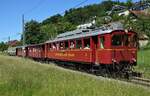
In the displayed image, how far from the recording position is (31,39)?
3952 inches

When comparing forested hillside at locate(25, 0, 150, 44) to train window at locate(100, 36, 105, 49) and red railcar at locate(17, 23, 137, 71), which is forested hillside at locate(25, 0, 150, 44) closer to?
red railcar at locate(17, 23, 137, 71)

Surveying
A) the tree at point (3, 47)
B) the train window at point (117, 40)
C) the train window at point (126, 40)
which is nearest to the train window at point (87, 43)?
the train window at point (117, 40)

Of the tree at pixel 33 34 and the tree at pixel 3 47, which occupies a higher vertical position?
the tree at pixel 33 34

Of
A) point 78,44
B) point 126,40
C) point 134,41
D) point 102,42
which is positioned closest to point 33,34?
point 78,44

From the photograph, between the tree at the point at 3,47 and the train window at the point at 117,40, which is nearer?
the train window at the point at 117,40

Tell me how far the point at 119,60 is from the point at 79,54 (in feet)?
19.0

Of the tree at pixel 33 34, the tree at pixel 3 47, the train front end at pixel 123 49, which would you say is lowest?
the train front end at pixel 123 49

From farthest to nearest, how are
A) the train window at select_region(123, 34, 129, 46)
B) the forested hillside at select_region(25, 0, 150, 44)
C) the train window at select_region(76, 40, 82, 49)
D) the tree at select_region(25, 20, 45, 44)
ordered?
the tree at select_region(25, 20, 45, 44) → the forested hillside at select_region(25, 0, 150, 44) → the train window at select_region(76, 40, 82, 49) → the train window at select_region(123, 34, 129, 46)

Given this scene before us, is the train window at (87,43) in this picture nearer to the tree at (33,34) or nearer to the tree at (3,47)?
the tree at (33,34)

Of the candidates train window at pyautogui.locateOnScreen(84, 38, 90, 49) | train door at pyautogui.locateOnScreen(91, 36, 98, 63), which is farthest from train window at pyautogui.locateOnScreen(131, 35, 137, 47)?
train window at pyautogui.locateOnScreen(84, 38, 90, 49)

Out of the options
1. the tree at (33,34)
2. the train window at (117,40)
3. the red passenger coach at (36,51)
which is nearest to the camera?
the train window at (117,40)

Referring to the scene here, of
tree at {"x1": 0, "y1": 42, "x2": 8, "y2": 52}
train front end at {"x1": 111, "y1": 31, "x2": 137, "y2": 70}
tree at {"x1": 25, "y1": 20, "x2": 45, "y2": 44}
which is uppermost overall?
tree at {"x1": 25, "y1": 20, "x2": 45, "y2": 44}

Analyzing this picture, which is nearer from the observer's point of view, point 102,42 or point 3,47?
point 102,42

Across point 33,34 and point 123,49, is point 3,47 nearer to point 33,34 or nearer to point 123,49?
point 33,34
